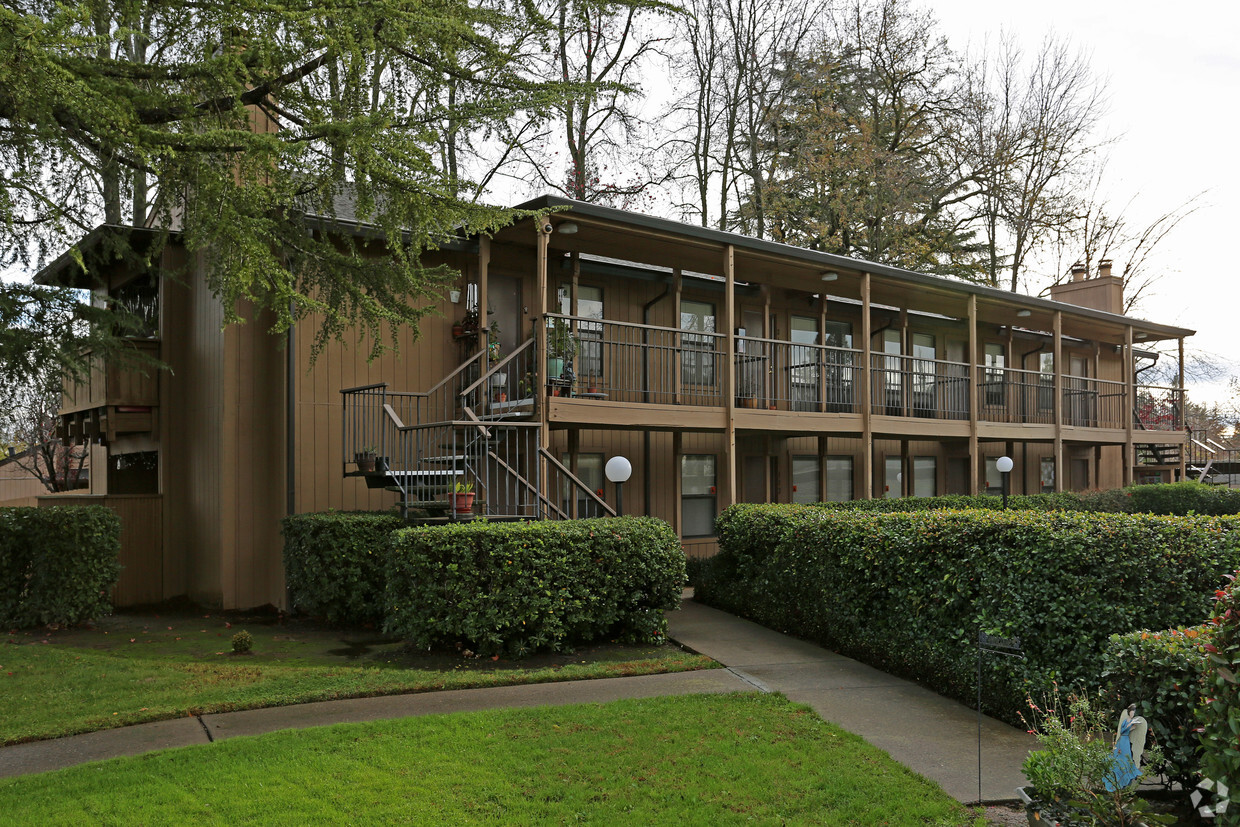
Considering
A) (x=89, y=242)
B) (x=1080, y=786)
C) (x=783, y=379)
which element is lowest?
(x=1080, y=786)

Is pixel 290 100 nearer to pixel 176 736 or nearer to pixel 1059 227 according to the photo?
pixel 176 736

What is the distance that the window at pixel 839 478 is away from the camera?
17562 mm

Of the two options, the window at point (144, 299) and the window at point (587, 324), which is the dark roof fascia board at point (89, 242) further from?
the window at point (587, 324)

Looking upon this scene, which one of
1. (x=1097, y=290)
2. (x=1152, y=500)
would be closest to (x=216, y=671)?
(x=1152, y=500)

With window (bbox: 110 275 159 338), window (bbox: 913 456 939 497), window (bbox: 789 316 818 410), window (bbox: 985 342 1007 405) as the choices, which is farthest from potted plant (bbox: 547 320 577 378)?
window (bbox: 985 342 1007 405)

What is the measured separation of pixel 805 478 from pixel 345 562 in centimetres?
970

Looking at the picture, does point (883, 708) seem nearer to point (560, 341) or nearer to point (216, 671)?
point (216, 671)

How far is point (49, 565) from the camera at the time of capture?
35.0 ft

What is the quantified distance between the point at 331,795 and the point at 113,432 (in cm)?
1015

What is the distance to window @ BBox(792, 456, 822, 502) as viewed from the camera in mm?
16859

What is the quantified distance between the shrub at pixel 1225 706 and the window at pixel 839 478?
1398 centimetres

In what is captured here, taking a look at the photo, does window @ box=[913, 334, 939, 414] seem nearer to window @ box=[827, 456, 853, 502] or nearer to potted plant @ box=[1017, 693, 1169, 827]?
window @ box=[827, 456, 853, 502]

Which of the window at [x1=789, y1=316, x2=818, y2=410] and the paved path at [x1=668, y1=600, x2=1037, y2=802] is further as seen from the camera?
the window at [x1=789, y1=316, x2=818, y2=410]

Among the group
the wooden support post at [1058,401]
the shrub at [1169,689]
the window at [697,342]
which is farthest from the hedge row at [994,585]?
the wooden support post at [1058,401]
